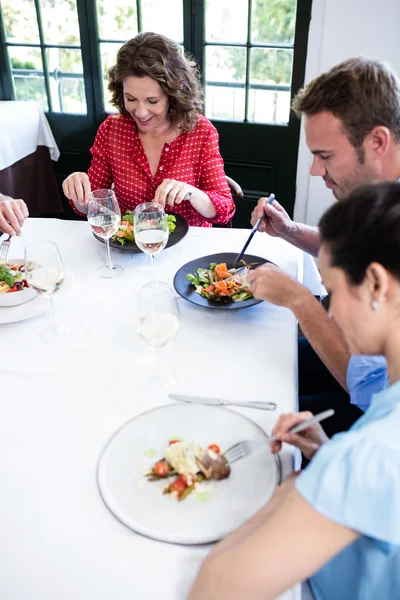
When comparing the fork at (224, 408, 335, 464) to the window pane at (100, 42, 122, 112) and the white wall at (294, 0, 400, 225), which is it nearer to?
the white wall at (294, 0, 400, 225)

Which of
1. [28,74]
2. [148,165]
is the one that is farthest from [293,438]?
[28,74]

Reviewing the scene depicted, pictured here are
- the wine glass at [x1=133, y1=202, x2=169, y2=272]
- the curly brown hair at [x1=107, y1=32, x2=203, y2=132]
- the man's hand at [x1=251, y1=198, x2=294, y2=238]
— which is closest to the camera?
the wine glass at [x1=133, y1=202, x2=169, y2=272]

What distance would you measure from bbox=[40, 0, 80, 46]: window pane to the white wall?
57.6 inches

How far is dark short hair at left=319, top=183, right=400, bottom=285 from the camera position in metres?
0.71

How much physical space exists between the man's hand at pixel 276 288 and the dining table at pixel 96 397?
57mm

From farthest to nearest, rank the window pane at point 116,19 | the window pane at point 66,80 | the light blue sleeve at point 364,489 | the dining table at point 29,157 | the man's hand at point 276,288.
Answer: the window pane at point 66,80 < the dining table at point 29,157 < the window pane at point 116,19 < the man's hand at point 276,288 < the light blue sleeve at point 364,489

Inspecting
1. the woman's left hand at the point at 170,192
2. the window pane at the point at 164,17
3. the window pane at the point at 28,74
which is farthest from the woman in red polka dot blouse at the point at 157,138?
the window pane at the point at 28,74

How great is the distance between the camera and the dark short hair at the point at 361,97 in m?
1.32

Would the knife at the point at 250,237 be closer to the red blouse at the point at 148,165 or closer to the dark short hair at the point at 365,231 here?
the red blouse at the point at 148,165

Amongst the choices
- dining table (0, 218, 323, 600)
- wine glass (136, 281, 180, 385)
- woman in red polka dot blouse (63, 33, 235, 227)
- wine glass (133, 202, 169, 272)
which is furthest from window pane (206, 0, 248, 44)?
wine glass (136, 281, 180, 385)

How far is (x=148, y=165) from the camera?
2117 mm

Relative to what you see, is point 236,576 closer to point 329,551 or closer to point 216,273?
point 329,551

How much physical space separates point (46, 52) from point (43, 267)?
2765 mm

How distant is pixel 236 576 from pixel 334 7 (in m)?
2.86
